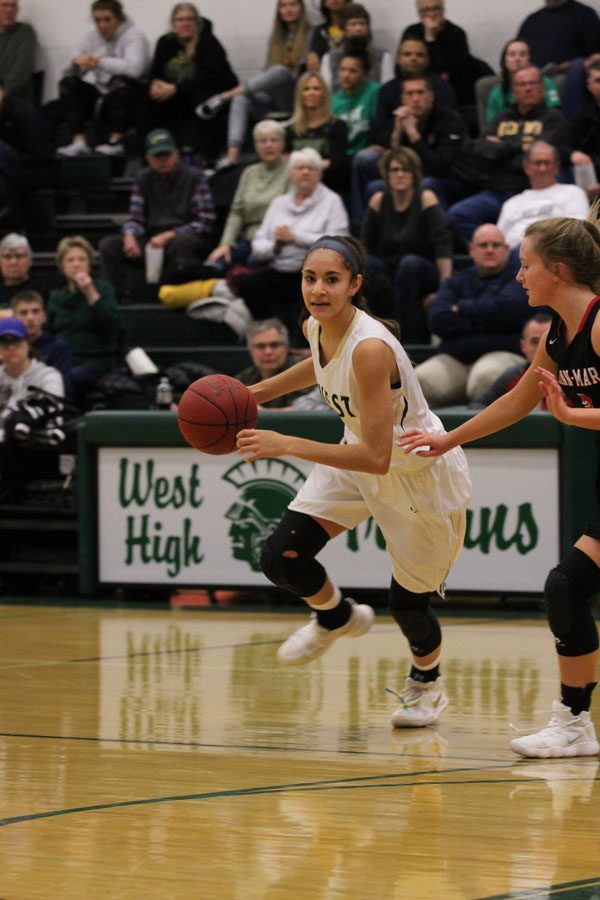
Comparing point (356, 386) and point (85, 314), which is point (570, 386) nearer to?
point (356, 386)

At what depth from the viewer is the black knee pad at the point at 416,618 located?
219 inches

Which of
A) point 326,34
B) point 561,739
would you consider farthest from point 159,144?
point 561,739

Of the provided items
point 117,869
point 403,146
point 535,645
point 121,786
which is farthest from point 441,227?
point 117,869

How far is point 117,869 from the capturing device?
3.57 meters

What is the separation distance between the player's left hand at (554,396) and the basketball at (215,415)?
41.8 inches

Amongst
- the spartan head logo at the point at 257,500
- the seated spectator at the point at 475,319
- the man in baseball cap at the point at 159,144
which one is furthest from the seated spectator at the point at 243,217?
the spartan head logo at the point at 257,500

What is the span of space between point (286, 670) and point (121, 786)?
2.44 meters

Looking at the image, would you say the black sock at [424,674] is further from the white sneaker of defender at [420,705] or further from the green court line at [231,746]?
the green court line at [231,746]

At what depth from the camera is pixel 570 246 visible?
16.0 feet

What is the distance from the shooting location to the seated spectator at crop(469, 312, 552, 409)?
9359 mm

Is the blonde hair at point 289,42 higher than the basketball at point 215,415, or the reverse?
the blonde hair at point 289,42

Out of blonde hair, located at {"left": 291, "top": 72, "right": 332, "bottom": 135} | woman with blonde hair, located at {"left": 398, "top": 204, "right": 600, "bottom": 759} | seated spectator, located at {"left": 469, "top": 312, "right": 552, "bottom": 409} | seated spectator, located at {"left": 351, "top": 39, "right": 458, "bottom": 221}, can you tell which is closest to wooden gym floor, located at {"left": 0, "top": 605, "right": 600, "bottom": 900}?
woman with blonde hair, located at {"left": 398, "top": 204, "right": 600, "bottom": 759}

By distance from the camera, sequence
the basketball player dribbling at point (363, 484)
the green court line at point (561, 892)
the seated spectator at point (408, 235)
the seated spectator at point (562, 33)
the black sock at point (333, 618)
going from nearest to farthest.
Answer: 1. the green court line at point (561, 892)
2. the basketball player dribbling at point (363, 484)
3. the black sock at point (333, 618)
4. the seated spectator at point (408, 235)
5. the seated spectator at point (562, 33)

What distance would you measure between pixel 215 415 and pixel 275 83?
30.2 feet
